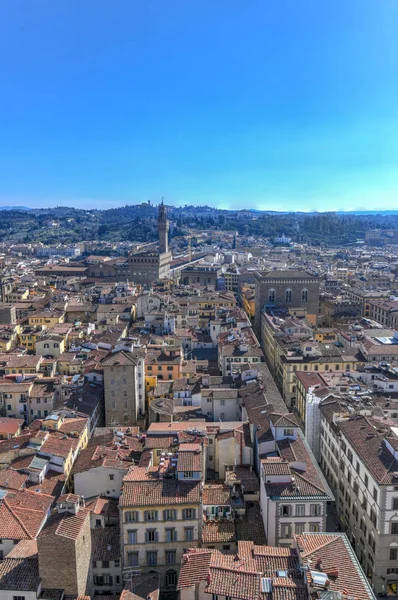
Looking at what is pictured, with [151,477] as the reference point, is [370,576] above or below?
below

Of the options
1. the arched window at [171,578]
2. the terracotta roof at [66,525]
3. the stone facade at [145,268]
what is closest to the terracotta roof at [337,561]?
the arched window at [171,578]

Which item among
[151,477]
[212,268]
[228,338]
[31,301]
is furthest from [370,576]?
[212,268]

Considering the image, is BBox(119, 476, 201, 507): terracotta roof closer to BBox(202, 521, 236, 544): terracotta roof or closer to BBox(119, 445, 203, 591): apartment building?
BBox(119, 445, 203, 591): apartment building

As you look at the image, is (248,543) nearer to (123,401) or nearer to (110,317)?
(123,401)

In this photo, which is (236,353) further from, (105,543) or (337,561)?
(337,561)

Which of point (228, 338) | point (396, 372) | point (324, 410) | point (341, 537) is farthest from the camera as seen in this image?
point (228, 338)

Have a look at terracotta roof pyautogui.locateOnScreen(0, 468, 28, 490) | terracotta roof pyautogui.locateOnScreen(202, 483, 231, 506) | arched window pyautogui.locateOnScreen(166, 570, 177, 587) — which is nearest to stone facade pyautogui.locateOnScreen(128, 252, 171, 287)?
terracotta roof pyautogui.locateOnScreen(0, 468, 28, 490)

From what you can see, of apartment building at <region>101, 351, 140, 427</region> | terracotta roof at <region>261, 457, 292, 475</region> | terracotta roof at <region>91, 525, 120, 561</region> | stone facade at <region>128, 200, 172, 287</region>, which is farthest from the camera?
stone facade at <region>128, 200, 172, 287</region>

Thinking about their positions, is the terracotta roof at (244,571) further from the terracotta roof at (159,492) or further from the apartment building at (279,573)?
the terracotta roof at (159,492)
